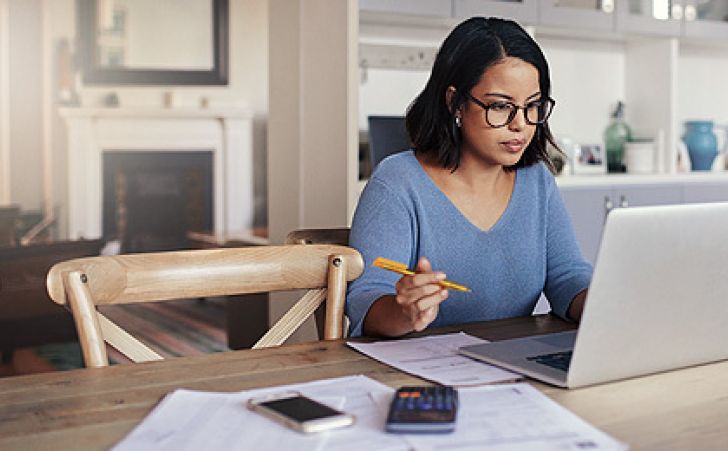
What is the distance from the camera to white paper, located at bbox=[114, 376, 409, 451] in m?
0.92

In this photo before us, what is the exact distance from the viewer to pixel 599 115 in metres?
4.69

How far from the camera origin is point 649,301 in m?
1.12

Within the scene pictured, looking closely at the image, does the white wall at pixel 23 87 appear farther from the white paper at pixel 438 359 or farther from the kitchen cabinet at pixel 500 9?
the white paper at pixel 438 359

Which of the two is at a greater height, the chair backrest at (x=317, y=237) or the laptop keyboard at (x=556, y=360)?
the chair backrest at (x=317, y=237)

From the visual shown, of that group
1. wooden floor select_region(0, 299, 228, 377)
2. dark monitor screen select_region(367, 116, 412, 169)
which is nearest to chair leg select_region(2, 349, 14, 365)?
wooden floor select_region(0, 299, 228, 377)

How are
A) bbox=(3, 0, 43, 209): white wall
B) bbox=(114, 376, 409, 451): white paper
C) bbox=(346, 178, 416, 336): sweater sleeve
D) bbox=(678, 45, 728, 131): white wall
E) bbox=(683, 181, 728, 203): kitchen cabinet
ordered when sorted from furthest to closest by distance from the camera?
bbox=(3, 0, 43, 209): white wall → bbox=(678, 45, 728, 131): white wall → bbox=(683, 181, 728, 203): kitchen cabinet → bbox=(346, 178, 416, 336): sweater sleeve → bbox=(114, 376, 409, 451): white paper

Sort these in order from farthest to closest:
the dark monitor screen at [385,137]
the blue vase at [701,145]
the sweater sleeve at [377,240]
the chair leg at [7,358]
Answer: the blue vase at [701,145] → the chair leg at [7,358] → the dark monitor screen at [385,137] → the sweater sleeve at [377,240]

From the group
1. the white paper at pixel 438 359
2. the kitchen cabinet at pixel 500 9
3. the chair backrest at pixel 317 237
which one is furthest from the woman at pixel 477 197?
the kitchen cabinet at pixel 500 9

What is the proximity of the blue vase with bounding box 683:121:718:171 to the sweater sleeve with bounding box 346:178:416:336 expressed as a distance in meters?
3.35

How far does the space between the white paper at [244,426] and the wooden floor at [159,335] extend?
10.8 ft

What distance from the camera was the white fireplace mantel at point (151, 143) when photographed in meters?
7.28

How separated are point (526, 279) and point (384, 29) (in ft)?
7.56

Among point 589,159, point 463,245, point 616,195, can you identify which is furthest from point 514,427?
point 589,159

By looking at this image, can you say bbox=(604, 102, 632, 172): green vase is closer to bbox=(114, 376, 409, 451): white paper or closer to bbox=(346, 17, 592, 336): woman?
bbox=(346, 17, 592, 336): woman
